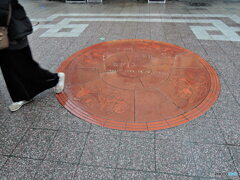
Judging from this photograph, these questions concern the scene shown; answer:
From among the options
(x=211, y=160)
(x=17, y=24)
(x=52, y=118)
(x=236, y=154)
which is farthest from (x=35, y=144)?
(x=236, y=154)

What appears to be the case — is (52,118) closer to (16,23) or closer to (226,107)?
(16,23)

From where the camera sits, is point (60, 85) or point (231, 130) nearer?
point (231, 130)

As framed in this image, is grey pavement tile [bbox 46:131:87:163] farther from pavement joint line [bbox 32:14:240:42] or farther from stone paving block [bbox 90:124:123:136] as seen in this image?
pavement joint line [bbox 32:14:240:42]

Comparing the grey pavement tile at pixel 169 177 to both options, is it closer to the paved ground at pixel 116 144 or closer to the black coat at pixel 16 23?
the paved ground at pixel 116 144

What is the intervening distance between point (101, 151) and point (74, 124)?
653 millimetres

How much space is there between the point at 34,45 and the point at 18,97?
273 cm

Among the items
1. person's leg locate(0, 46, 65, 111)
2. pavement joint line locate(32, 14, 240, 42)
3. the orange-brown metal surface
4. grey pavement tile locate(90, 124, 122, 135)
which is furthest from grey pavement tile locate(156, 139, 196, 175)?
pavement joint line locate(32, 14, 240, 42)

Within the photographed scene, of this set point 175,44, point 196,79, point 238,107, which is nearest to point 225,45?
point 175,44

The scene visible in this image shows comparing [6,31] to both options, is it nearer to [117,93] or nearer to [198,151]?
[117,93]

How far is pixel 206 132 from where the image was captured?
2592 mm

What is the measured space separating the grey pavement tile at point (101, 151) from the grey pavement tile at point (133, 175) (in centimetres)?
12

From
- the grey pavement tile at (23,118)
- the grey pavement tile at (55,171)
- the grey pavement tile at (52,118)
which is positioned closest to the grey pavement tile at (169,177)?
the grey pavement tile at (55,171)

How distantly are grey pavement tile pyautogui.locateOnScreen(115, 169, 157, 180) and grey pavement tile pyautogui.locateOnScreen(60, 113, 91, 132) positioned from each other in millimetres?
810

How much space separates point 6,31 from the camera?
7.58 ft
